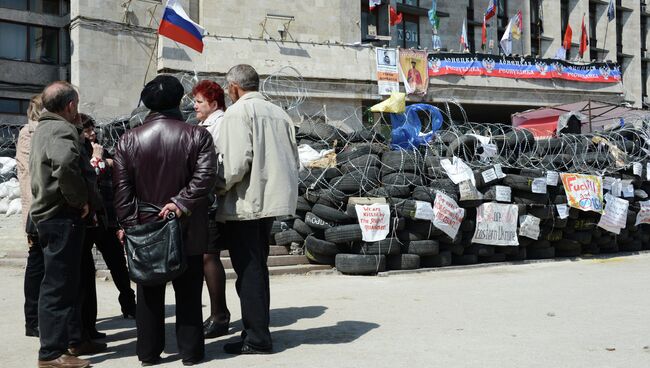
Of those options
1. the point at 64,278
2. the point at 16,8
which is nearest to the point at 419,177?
the point at 64,278

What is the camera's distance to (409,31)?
121ft

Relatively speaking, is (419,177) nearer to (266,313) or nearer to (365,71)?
(266,313)

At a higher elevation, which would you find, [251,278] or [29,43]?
[29,43]

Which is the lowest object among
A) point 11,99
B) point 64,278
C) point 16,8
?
point 64,278

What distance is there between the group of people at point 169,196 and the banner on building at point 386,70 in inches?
933

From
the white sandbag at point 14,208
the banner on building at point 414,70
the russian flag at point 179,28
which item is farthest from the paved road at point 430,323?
the banner on building at point 414,70

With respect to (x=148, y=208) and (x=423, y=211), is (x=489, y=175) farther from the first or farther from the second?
(x=148, y=208)

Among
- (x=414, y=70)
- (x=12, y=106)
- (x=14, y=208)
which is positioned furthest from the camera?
(x=12, y=106)

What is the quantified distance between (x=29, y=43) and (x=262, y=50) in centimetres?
1468

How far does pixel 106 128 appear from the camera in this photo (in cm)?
1309

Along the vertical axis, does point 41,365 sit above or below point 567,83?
below

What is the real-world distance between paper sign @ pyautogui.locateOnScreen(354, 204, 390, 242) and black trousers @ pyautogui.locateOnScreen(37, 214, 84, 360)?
5227 millimetres

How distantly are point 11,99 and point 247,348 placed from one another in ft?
104

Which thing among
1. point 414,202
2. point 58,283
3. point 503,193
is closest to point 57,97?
point 58,283
